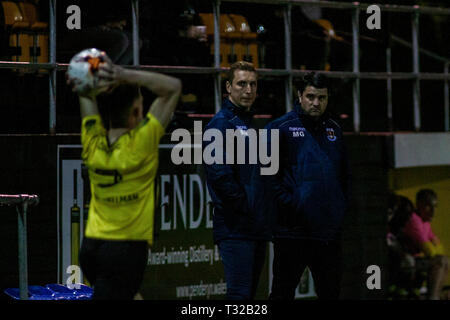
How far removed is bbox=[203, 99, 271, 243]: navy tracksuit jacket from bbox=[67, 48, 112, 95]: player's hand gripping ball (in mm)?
1742

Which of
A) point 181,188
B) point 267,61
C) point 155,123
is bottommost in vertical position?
point 181,188

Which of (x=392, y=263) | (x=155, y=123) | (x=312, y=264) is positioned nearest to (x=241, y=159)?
(x=312, y=264)

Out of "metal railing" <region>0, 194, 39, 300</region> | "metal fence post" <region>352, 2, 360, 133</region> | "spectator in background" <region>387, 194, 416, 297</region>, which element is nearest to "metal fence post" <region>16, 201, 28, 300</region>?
"metal railing" <region>0, 194, 39, 300</region>

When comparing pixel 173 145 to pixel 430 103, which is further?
pixel 430 103

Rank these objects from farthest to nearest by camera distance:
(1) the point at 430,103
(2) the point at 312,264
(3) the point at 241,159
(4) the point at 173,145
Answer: (1) the point at 430,103 → (4) the point at 173,145 → (2) the point at 312,264 → (3) the point at 241,159

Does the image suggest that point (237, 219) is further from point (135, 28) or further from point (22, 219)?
point (135, 28)

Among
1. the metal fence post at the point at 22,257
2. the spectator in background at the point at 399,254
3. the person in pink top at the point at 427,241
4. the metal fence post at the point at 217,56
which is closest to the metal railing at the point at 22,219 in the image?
the metal fence post at the point at 22,257

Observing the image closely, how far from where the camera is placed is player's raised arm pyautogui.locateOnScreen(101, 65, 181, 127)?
4641mm

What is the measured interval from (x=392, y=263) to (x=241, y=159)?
4.11 m

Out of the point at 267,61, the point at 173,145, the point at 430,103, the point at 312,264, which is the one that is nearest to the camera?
the point at 312,264

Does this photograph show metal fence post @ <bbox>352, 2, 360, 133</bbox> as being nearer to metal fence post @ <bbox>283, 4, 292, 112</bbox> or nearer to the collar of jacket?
metal fence post @ <bbox>283, 4, 292, 112</bbox>

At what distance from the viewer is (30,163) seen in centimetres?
736

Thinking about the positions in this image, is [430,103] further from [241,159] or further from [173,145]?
[241,159]

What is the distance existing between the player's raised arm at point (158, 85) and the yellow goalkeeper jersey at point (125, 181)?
6cm
